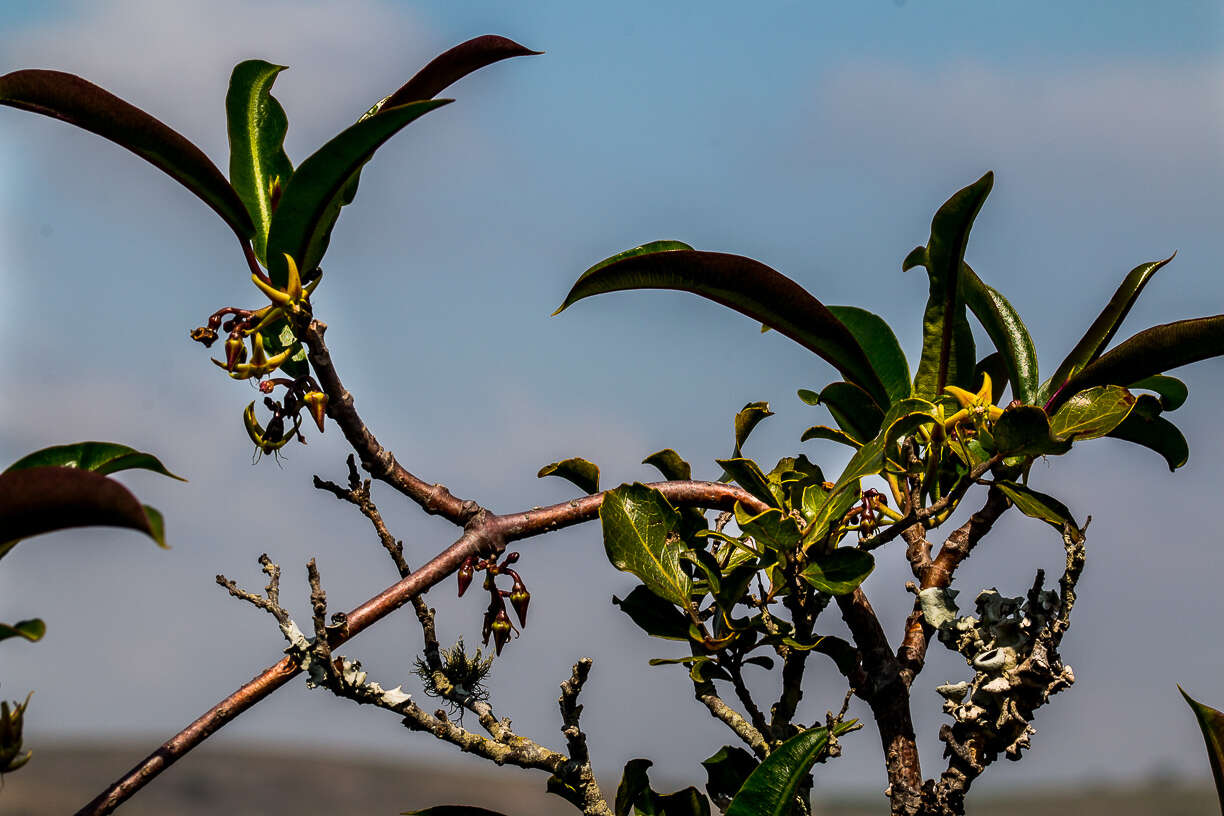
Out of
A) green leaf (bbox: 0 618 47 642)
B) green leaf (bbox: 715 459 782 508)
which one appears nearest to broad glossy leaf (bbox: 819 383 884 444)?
green leaf (bbox: 715 459 782 508)

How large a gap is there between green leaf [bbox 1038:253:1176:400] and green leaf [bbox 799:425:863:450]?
0.23m

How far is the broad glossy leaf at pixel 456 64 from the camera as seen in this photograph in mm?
1120

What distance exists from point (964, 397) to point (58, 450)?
91 centimetres

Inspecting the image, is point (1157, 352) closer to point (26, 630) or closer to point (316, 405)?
point (316, 405)

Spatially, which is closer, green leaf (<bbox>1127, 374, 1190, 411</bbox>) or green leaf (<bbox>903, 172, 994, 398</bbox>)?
green leaf (<bbox>903, 172, 994, 398</bbox>)

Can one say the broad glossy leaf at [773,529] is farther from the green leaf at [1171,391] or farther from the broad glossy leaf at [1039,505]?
the green leaf at [1171,391]

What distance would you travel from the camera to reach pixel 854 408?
1.25 meters

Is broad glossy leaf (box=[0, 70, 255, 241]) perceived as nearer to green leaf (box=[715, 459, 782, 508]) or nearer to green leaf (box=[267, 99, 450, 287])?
green leaf (box=[267, 99, 450, 287])

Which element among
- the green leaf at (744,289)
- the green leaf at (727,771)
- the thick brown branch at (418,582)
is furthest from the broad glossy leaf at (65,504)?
the green leaf at (727,771)

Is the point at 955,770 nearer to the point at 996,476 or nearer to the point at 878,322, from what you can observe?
the point at 996,476

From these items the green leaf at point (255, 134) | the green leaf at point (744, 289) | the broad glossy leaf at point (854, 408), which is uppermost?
the green leaf at point (255, 134)

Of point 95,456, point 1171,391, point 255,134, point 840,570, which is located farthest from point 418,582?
point 1171,391

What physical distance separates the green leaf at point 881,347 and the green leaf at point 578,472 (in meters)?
0.34

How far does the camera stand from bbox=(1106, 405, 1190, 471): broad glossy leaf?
1276mm
